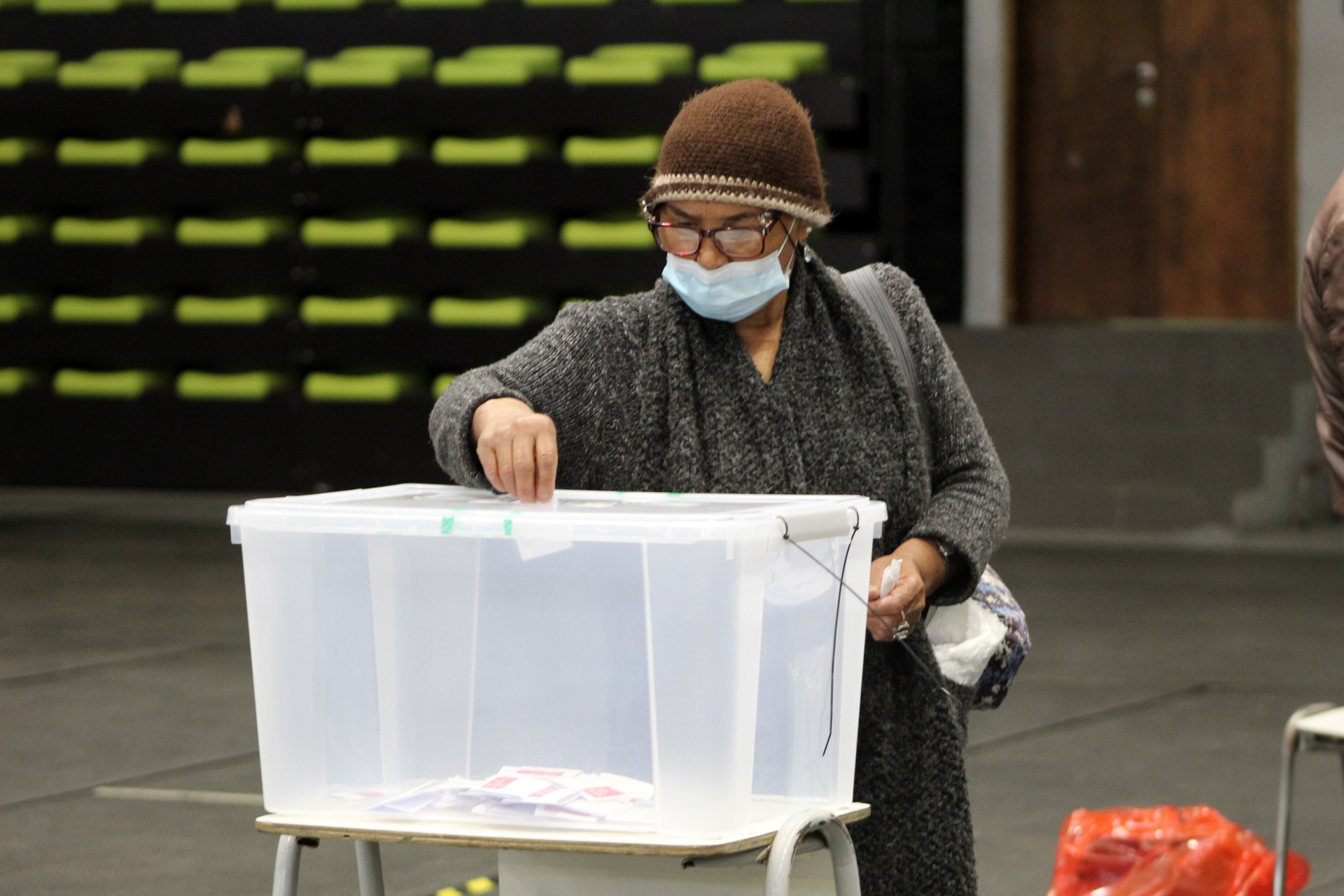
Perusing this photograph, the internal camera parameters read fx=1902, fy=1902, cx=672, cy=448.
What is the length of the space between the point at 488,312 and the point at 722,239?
732 centimetres

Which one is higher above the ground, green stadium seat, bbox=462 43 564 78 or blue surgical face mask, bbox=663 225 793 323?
green stadium seat, bbox=462 43 564 78

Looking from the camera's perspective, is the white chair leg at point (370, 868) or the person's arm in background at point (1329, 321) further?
the person's arm in background at point (1329, 321)

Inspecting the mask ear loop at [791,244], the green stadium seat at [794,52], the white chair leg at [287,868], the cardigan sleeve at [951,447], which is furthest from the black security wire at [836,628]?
the green stadium seat at [794,52]

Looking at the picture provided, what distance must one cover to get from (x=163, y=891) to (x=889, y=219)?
613 cm

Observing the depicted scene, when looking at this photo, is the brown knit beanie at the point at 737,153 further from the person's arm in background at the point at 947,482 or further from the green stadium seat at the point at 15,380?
the green stadium seat at the point at 15,380

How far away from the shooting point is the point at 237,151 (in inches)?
384

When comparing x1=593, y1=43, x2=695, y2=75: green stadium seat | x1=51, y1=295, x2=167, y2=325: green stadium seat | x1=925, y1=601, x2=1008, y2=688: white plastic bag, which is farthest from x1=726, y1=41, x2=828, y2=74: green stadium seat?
x1=925, y1=601, x2=1008, y2=688: white plastic bag

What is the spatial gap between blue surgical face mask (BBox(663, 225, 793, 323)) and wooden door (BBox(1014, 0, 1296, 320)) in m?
7.81

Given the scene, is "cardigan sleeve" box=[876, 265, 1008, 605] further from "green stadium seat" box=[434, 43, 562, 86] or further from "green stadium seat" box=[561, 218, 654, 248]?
"green stadium seat" box=[434, 43, 562, 86]

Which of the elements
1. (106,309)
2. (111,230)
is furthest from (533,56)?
(106,309)

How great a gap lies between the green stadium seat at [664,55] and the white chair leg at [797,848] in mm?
7506

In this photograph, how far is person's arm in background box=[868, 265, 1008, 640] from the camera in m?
2.25

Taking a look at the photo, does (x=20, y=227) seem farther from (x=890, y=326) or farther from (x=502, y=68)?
(x=890, y=326)

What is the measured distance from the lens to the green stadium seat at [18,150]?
33.3 feet
